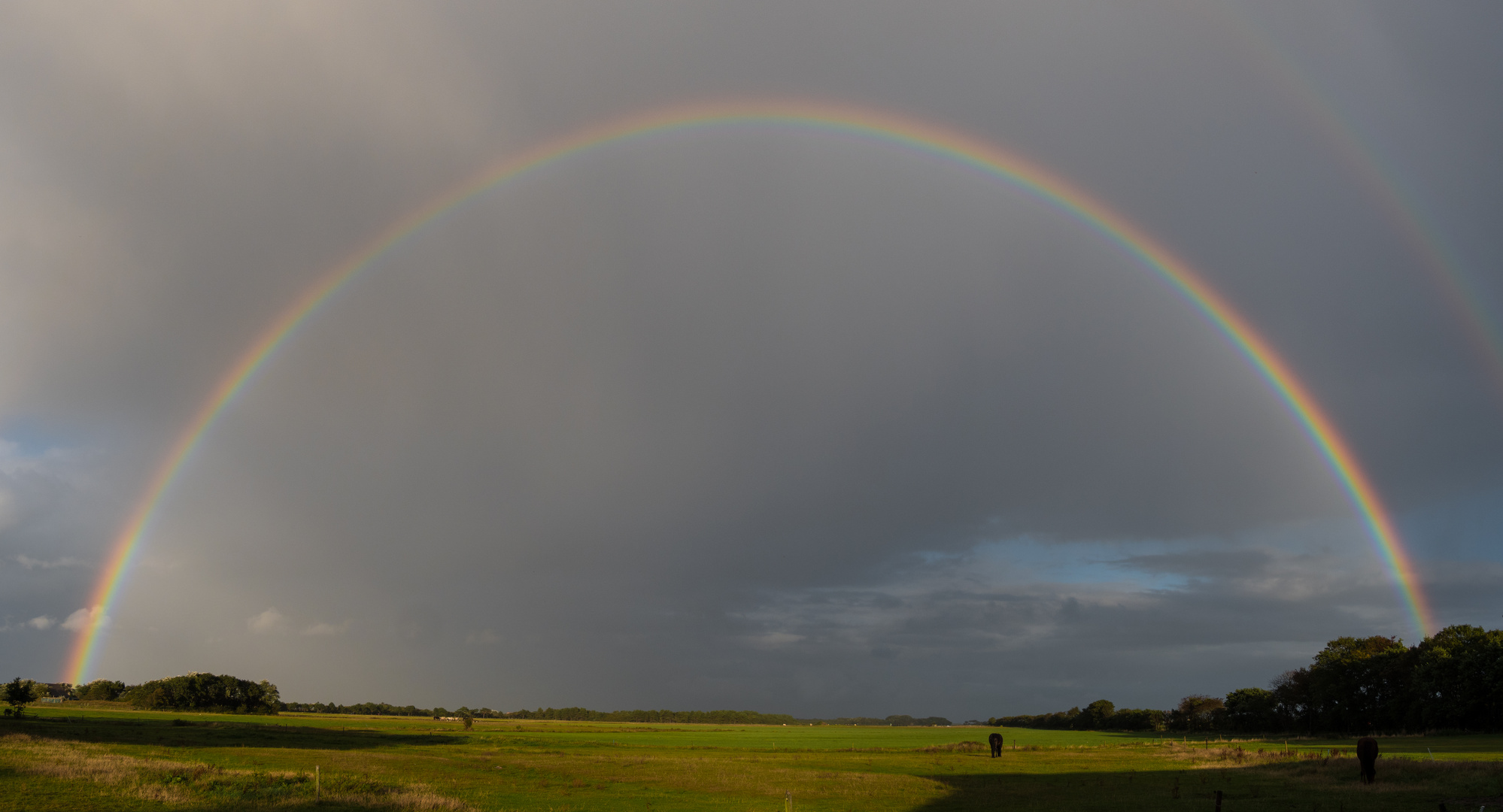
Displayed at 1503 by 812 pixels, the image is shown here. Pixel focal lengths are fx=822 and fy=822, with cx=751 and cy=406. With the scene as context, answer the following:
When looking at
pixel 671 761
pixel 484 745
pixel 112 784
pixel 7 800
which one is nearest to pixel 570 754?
pixel 671 761

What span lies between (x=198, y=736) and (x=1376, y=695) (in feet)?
530

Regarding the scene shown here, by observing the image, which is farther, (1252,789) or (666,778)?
(666,778)

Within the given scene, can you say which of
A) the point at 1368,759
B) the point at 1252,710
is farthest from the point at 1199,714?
the point at 1368,759

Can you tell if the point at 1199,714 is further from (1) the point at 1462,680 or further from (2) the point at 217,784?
(2) the point at 217,784

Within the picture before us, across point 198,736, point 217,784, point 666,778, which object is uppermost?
point 198,736

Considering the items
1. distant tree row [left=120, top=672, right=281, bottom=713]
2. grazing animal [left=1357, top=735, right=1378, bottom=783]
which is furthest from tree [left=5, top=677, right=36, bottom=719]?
grazing animal [left=1357, top=735, right=1378, bottom=783]

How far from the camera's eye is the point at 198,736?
83.0 meters

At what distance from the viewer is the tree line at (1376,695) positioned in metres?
97.4

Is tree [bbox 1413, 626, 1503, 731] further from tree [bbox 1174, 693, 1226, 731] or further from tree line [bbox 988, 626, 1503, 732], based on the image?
tree [bbox 1174, 693, 1226, 731]

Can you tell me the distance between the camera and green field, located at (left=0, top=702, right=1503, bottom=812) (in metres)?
38.5

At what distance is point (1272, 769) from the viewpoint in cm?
5947

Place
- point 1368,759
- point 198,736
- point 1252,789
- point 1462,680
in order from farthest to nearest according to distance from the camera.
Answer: point 1462,680, point 198,736, point 1368,759, point 1252,789

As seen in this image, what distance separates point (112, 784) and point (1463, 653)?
5174 inches

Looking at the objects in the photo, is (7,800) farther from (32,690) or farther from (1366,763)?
A: (32,690)
